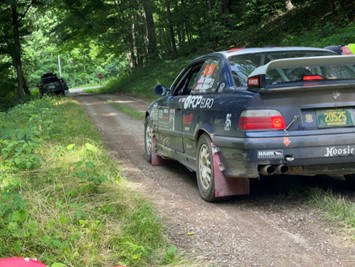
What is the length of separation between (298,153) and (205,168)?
3.85ft

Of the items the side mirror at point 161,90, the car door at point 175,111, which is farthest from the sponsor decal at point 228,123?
the side mirror at point 161,90

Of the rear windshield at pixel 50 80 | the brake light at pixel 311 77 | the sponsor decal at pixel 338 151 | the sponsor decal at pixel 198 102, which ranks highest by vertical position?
the rear windshield at pixel 50 80

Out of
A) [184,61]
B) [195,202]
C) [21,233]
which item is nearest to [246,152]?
[195,202]

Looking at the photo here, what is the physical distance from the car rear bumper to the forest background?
984 cm

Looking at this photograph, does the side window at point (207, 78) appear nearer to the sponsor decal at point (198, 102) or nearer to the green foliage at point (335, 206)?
the sponsor decal at point (198, 102)

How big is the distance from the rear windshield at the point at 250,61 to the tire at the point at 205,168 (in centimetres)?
75

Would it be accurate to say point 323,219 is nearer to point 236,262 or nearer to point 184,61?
point 236,262

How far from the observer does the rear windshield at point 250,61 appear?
195 inches

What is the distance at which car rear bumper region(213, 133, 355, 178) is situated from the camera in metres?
4.27

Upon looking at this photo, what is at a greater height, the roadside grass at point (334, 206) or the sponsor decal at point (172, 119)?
the sponsor decal at point (172, 119)

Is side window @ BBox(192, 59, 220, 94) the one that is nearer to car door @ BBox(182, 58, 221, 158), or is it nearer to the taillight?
car door @ BBox(182, 58, 221, 158)

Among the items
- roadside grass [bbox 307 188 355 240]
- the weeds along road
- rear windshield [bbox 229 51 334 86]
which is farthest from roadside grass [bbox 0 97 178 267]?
rear windshield [bbox 229 51 334 86]

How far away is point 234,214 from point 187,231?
65 centimetres

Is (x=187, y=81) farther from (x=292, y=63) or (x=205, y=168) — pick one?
(x=292, y=63)
